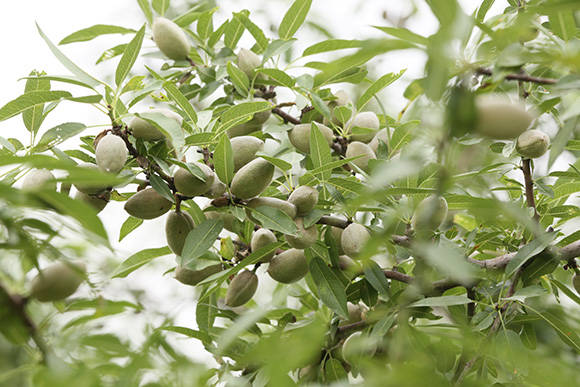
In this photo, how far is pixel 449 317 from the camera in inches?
34.4

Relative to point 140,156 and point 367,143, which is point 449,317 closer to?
point 367,143

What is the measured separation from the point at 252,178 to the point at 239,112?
10 centimetres

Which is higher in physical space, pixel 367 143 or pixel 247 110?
pixel 247 110

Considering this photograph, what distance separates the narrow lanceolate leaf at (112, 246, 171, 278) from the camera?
0.83 m

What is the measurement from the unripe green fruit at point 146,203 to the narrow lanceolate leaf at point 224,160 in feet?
0.26

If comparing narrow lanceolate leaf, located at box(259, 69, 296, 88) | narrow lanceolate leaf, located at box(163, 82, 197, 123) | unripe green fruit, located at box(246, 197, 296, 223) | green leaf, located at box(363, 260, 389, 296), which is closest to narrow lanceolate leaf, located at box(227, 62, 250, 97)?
narrow lanceolate leaf, located at box(259, 69, 296, 88)

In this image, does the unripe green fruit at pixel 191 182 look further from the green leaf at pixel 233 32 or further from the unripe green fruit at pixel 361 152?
the green leaf at pixel 233 32

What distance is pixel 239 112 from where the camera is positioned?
789 millimetres

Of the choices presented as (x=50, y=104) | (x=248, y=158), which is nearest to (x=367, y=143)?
A: (x=248, y=158)

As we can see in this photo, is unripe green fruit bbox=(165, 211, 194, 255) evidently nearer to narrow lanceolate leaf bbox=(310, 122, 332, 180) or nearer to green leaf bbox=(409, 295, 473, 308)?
narrow lanceolate leaf bbox=(310, 122, 332, 180)

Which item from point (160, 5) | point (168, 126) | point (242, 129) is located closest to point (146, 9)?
point (160, 5)

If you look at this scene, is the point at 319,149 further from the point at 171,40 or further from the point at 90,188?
the point at 171,40

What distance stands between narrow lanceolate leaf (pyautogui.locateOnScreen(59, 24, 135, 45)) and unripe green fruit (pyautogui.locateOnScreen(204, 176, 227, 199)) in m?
0.50

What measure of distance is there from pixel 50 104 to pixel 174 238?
0.87 feet
